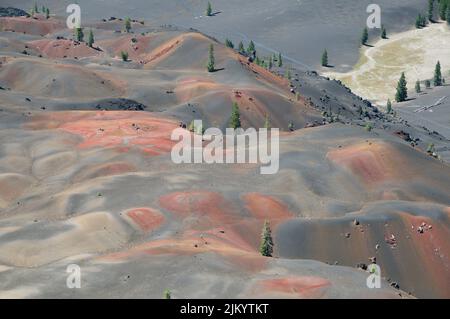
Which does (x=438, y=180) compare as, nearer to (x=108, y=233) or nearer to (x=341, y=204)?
(x=341, y=204)

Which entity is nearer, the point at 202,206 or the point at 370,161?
the point at 202,206

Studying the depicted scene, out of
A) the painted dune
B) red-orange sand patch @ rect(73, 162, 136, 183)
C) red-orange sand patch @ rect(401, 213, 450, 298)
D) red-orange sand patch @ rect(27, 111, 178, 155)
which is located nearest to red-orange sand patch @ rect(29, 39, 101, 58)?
the painted dune

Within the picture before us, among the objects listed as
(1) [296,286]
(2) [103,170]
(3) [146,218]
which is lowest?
(2) [103,170]

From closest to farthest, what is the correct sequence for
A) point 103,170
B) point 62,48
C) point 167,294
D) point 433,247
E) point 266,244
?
point 167,294 → point 266,244 → point 433,247 → point 103,170 → point 62,48

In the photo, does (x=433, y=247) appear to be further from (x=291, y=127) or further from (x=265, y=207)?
(x=291, y=127)

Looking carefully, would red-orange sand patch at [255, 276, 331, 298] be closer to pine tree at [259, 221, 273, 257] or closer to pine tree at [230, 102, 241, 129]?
pine tree at [259, 221, 273, 257]

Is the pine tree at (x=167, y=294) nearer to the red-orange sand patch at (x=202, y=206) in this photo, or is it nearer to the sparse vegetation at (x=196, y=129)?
the red-orange sand patch at (x=202, y=206)

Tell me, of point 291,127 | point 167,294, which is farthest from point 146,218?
point 291,127
